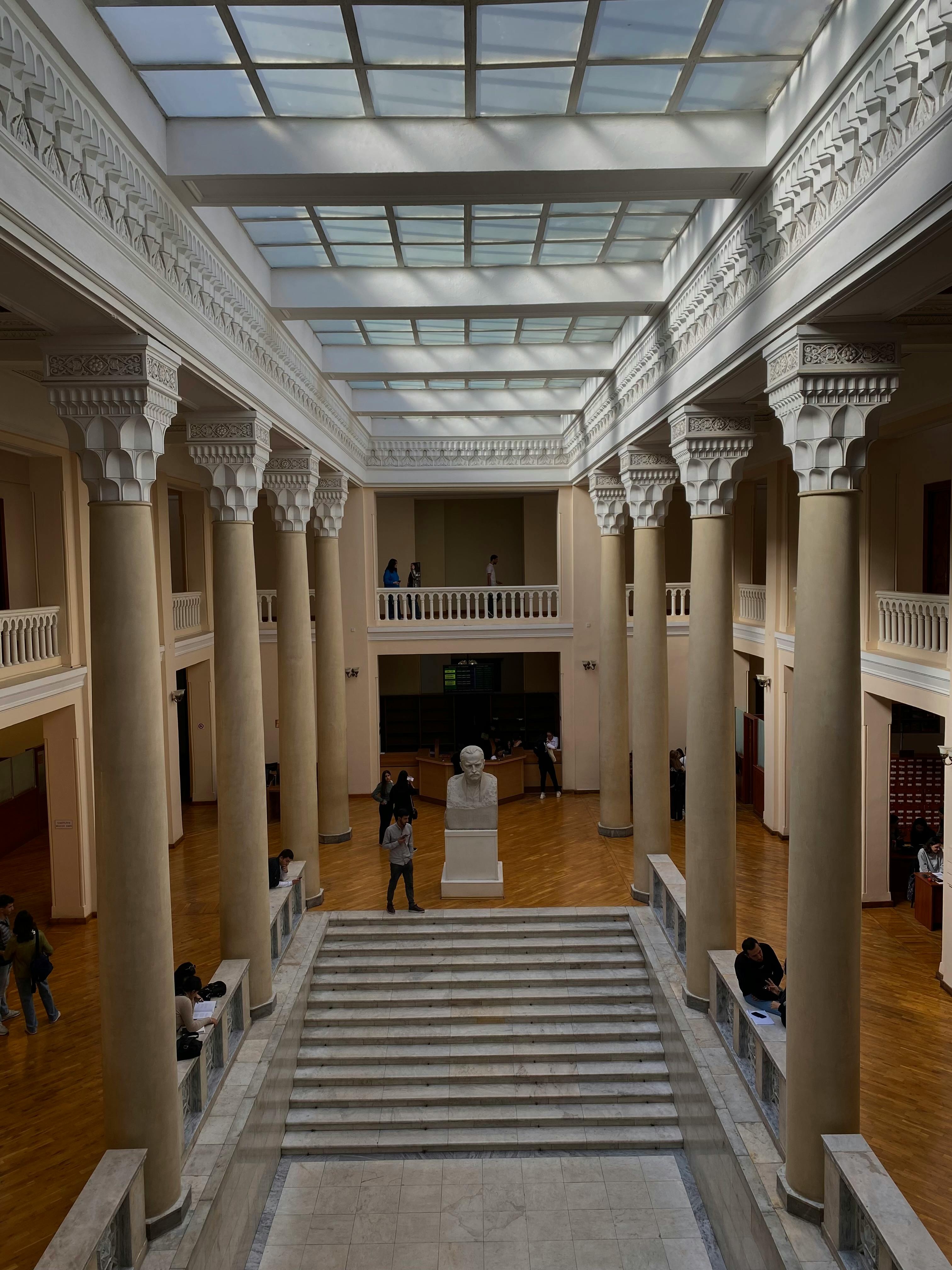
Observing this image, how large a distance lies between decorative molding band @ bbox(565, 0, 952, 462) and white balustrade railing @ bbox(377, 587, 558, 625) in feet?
35.4

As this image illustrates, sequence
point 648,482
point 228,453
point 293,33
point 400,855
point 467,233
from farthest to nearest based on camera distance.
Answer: point 400,855
point 648,482
point 228,453
point 467,233
point 293,33

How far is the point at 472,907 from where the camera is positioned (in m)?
12.3

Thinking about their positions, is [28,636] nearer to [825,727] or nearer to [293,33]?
[293,33]

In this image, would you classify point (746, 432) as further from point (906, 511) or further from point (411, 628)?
point (411, 628)

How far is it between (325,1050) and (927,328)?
8.91 meters

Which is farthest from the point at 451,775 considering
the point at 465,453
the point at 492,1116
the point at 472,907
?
the point at 492,1116


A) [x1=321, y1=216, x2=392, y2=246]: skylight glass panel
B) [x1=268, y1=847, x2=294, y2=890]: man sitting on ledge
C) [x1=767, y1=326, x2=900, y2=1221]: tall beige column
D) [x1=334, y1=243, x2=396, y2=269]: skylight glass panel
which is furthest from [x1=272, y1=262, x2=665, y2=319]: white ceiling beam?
[x1=268, y1=847, x2=294, y2=890]: man sitting on ledge

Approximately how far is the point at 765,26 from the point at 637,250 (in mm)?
3435

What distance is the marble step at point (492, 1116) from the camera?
930 cm

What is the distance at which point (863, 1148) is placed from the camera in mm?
5746

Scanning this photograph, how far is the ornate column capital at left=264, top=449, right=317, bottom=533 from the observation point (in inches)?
463

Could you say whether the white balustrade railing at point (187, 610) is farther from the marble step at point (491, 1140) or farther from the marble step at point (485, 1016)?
the marble step at point (491, 1140)

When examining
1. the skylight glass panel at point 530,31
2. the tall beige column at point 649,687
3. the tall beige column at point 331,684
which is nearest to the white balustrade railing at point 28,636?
the tall beige column at point 331,684

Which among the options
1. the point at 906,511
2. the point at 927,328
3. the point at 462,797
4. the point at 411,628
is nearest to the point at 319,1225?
the point at 462,797
